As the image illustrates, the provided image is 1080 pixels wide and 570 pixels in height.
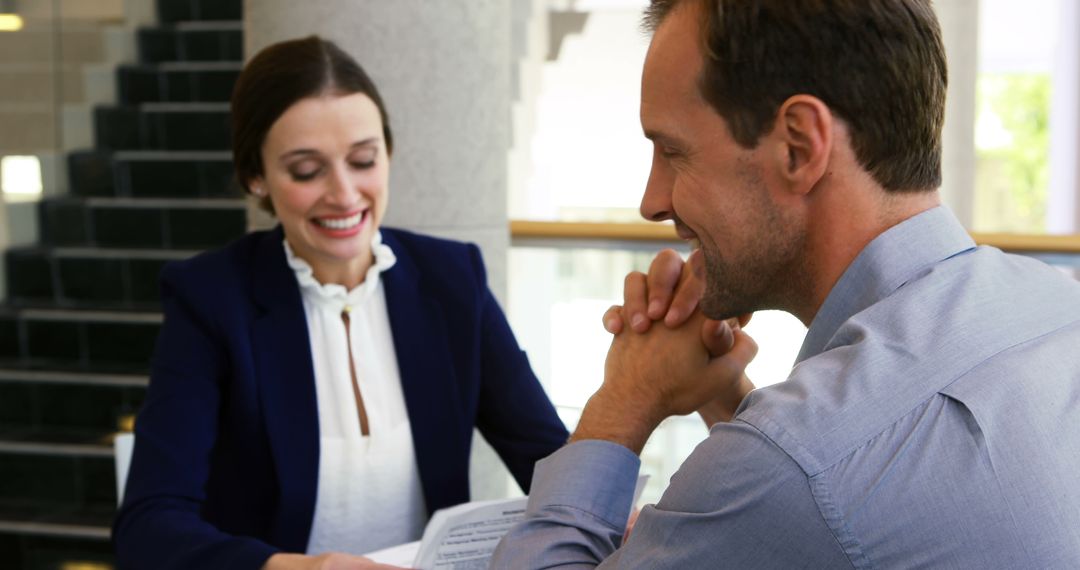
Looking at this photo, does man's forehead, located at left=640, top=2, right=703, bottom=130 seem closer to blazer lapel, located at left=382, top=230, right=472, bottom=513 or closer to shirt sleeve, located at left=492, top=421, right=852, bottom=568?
shirt sleeve, located at left=492, top=421, right=852, bottom=568

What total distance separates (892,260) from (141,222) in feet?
16.5

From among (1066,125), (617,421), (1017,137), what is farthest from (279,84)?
(1017,137)

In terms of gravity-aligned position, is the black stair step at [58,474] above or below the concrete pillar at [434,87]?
below

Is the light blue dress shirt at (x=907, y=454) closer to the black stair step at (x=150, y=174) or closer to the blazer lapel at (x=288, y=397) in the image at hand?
the blazer lapel at (x=288, y=397)

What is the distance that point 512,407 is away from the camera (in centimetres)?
188

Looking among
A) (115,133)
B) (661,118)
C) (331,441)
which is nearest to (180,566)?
(331,441)

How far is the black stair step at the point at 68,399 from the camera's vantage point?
4766 millimetres

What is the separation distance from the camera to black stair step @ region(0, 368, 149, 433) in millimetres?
4766

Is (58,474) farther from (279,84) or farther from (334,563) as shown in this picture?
(334,563)

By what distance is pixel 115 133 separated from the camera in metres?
5.79

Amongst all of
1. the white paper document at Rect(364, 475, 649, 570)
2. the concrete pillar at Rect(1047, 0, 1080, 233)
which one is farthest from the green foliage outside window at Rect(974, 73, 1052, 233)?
the white paper document at Rect(364, 475, 649, 570)

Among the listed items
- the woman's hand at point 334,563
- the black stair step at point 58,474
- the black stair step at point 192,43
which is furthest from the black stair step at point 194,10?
the woman's hand at point 334,563

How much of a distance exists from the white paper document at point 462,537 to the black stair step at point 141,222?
13.9ft

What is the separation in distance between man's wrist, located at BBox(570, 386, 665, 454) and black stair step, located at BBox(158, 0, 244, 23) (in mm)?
5561
